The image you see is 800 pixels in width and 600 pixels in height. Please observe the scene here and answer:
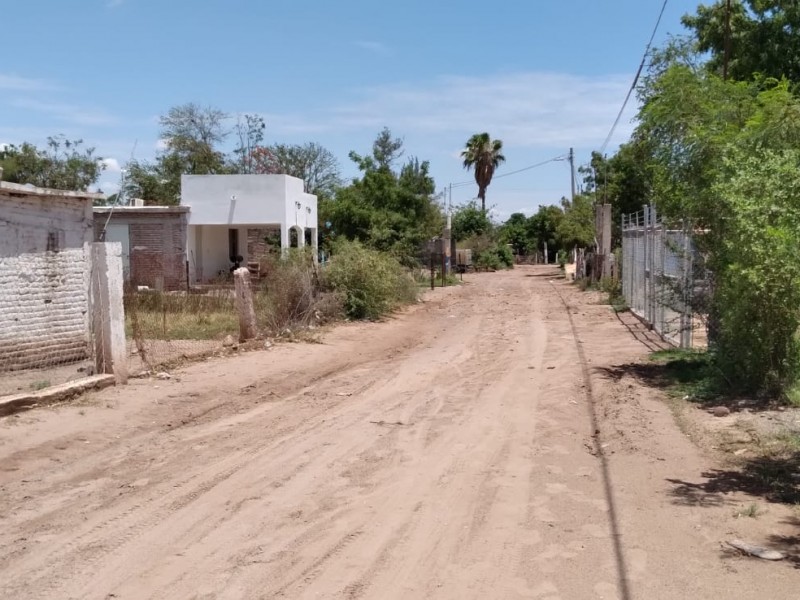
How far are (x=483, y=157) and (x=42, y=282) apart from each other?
207ft

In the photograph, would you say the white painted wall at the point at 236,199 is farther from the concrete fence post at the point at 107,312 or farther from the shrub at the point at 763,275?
the shrub at the point at 763,275

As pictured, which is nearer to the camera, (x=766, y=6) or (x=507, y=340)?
(x=507, y=340)

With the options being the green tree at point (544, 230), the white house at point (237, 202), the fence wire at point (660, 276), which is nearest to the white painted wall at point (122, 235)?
the white house at point (237, 202)

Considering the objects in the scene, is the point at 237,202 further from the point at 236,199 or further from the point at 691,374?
the point at 691,374

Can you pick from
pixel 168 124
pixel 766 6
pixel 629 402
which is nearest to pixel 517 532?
pixel 629 402

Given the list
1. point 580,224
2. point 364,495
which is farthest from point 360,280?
point 580,224

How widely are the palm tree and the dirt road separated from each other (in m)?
61.5

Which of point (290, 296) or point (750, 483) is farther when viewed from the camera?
point (290, 296)

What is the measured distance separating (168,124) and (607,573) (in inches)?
1957

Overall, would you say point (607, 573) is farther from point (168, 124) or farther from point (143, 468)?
point (168, 124)

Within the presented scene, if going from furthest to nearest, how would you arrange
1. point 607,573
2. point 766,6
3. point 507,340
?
point 766,6, point 507,340, point 607,573

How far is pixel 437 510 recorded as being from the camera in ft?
19.1

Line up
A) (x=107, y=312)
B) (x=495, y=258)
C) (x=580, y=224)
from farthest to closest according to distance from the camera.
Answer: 1. (x=495, y=258)
2. (x=580, y=224)
3. (x=107, y=312)

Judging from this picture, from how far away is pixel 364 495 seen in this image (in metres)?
6.21
